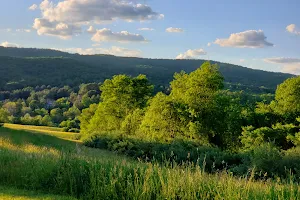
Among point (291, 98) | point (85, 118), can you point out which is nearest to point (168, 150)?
point (291, 98)

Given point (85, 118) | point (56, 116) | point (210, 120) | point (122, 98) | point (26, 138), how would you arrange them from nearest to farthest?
point (26, 138)
point (210, 120)
point (122, 98)
point (85, 118)
point (56, 116)

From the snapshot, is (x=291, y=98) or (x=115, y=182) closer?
(x=115, y=182)

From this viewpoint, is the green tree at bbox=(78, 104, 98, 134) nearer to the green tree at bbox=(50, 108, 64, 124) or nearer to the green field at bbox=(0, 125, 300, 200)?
the green tree at bbox=(50, 108, 64, 124)

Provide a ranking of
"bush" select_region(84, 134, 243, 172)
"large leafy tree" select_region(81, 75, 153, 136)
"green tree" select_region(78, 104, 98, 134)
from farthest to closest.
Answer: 1. "green tree" select_region(78, 104, 98, 134)
2. "large leafy tree" select_region(81, 75, 153, 136)
3. "bush" select_region(84, 134, 243, 172)

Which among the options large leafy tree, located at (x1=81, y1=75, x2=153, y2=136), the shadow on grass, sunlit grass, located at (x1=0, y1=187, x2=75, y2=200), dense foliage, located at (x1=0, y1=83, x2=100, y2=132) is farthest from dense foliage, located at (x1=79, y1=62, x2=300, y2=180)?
dense foliage, located at (x1=0, y1=83, x2=100, y2=132)

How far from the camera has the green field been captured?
26.6ft

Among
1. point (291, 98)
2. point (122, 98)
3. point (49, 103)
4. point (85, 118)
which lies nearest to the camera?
point (291, 98)

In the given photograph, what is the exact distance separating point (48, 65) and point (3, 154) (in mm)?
178372

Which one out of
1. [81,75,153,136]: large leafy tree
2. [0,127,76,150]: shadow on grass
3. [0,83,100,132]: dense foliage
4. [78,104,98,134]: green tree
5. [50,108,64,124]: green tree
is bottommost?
[50,108,64,124]: green tree

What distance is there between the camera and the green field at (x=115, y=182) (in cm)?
811

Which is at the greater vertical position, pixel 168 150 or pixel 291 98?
pixel 291 98

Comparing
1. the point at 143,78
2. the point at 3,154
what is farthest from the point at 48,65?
the point at 3,154

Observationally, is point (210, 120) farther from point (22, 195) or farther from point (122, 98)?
point (22, 195)

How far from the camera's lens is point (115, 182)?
917 cm
